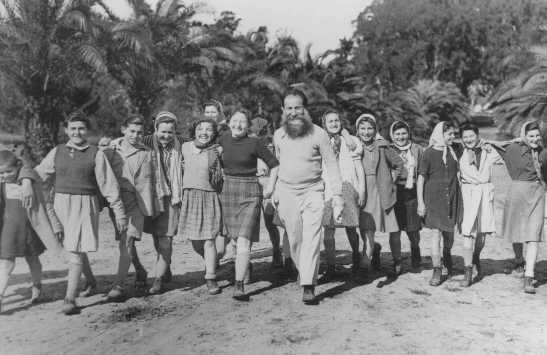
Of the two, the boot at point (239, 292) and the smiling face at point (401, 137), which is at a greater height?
the smiling face at point (401, 137)

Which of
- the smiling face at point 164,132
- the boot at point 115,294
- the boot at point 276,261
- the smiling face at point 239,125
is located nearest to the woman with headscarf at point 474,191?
the boot at point 276,261

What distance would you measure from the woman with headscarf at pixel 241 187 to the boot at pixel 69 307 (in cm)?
146

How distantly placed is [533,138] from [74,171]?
464 centimetres

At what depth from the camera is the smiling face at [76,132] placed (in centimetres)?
498

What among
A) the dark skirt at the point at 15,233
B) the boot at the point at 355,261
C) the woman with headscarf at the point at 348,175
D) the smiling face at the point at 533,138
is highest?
the smiling face at the point at 533,138

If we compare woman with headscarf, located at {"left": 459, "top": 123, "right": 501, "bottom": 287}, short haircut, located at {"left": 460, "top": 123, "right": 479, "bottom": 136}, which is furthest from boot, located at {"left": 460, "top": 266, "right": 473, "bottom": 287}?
short haircut, located at {"left": 460, "top": 123, "right": 479, "bottom": 136}

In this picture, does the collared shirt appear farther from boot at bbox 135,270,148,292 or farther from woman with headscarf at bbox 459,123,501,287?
boot at bbox 135,270,148,292

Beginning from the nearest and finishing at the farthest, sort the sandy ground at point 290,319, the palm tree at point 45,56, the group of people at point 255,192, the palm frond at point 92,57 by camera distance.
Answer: the sandy ground at point 290,319
the group of people at point 255,192
the palm tree at point 45,56
the palm frond at point 92,57

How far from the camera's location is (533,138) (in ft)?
19.3

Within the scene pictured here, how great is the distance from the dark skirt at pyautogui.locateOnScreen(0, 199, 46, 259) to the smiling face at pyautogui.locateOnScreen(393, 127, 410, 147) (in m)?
3.89

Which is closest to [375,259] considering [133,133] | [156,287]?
[156,287]

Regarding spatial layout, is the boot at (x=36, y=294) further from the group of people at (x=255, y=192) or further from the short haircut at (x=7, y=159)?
the short haircut at (x=7, y=159)

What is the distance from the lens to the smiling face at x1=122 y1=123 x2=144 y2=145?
5453 millimetres

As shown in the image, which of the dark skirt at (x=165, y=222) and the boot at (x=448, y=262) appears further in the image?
the boot at (x=448, y=262)
